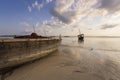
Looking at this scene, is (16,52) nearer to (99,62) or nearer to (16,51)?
(16,51)

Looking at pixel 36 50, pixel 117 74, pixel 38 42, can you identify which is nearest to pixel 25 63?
pixel 36 50

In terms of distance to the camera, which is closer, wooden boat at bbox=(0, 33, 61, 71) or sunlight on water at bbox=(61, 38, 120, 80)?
wooden boat at bbox=(0, 33, 61, 71)

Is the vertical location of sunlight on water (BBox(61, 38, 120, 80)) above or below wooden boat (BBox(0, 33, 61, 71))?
below

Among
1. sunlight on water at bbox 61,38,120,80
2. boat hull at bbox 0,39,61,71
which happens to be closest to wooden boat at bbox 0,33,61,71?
boat hull at bbox 0,39,61,71

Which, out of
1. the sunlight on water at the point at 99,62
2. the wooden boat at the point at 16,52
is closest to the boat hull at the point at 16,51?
the wooden boat at the point at 16,52

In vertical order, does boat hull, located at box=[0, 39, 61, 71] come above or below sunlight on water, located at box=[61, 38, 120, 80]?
above

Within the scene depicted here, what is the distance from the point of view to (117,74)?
308 inches

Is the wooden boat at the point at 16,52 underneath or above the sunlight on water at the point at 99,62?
above

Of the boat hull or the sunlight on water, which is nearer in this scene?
the boat hull

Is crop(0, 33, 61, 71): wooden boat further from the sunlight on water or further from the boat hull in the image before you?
the sunlight on water

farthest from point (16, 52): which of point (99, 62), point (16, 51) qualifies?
point (99, 62)

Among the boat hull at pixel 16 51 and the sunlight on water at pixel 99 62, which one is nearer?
the boat hull at pixel 16 51

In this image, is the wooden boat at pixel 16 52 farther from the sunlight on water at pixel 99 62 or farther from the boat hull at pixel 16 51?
the sunlight on water at pixel 99 62

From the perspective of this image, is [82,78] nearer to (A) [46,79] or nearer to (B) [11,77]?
(A) [46,79]
